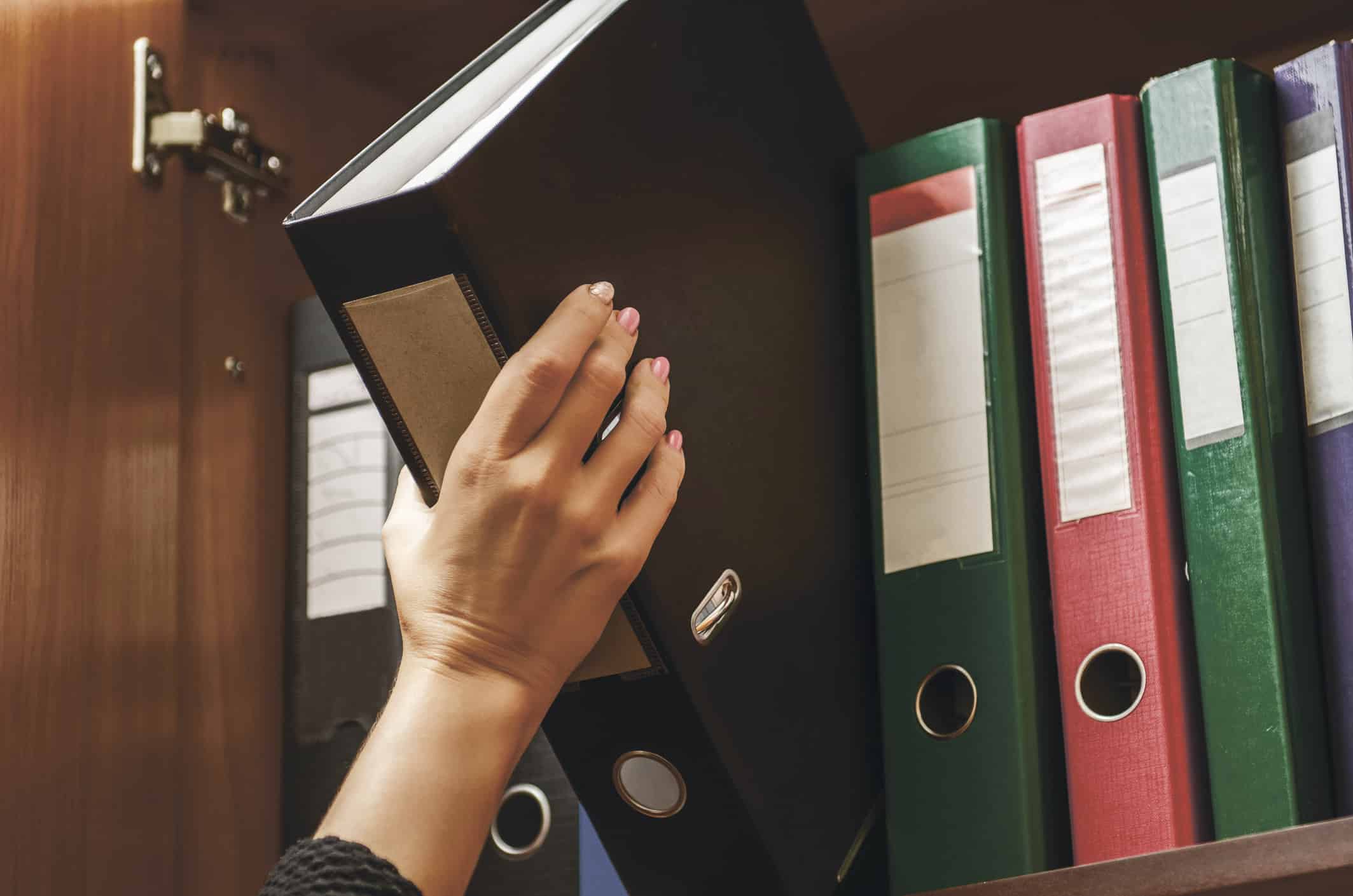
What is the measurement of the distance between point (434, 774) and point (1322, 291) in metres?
0.43

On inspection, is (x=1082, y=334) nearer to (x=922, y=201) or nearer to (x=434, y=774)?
(x=922, y=201)

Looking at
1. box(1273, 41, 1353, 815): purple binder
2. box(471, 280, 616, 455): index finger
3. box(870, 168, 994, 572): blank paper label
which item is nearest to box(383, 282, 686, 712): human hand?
box(471, 280, 616, 455): index finger

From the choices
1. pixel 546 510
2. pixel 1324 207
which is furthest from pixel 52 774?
pixel 1324 207

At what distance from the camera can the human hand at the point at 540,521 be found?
19.9 inches

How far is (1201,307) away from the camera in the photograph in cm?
62

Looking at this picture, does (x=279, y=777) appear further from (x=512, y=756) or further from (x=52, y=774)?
(x=512, y=756)

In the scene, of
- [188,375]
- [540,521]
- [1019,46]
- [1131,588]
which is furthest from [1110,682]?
[188,375]

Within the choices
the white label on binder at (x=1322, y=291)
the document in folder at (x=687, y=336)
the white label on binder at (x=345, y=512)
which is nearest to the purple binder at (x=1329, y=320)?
the white label on binder at (x=1322, y=291)

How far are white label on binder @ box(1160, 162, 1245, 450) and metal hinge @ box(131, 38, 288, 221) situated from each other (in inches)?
21.1

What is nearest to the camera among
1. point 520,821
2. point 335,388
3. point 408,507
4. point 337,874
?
point 337,874

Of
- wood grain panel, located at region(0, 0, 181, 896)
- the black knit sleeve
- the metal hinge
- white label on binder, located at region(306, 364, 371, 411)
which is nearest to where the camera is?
the black knit sleeve

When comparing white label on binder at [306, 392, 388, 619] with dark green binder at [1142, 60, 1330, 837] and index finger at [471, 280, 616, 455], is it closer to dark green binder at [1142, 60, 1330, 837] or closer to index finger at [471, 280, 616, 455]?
index finger at [471, 280, 616, 455]

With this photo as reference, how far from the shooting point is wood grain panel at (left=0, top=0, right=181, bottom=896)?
67cm

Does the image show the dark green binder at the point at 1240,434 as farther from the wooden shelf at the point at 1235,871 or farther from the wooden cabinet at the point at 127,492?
the wooden cabinet at the point at 127,492
